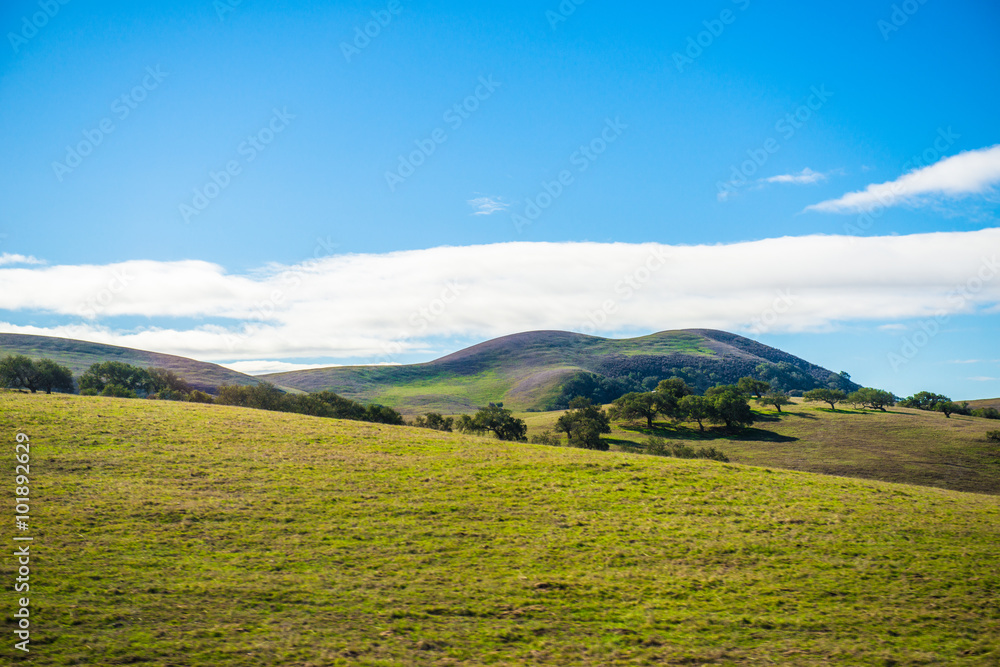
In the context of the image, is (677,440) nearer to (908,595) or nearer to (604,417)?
(604,417)

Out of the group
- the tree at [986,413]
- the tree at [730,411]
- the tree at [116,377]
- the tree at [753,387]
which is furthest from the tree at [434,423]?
the tree at [986,413]

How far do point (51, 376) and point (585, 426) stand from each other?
6747 centimetres

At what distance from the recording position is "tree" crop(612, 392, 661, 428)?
276ft

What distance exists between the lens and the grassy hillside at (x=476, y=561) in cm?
1298

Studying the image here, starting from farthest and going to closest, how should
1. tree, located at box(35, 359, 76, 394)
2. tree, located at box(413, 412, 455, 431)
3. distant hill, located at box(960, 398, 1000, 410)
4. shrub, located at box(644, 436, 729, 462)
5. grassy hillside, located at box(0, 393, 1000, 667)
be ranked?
distant hill, located at box(960, 398, 1000, 410) → tree, located at box(413, 412, 455, 431) → tree, located at box(35, 359, 76, 394) → shrub, located at box(644, 436, 729, 462) → grassy hillside, located at box(0, 393, 1000, 667)

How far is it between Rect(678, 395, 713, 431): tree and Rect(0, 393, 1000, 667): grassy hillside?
167 ft

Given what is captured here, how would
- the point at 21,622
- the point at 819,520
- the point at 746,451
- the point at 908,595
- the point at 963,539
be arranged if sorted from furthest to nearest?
the point at 746,451, the point at 819,520, the point at 963,539, the point at 908,595, the point at 21,622

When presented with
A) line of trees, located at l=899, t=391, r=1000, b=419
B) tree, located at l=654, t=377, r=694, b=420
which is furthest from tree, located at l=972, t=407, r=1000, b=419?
tree, located at l=654, t=377, r=694, b=420

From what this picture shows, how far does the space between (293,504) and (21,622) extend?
1052 cm

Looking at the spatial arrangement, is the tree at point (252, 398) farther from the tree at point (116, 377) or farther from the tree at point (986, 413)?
the tree at point (986, 413)

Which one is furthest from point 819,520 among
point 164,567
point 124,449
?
point 124,449

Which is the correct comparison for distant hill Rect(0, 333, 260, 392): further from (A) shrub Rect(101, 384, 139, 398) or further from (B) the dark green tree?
(B) the dark green tree

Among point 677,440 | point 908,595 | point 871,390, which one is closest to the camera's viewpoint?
point 908,595

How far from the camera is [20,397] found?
39469 mm
